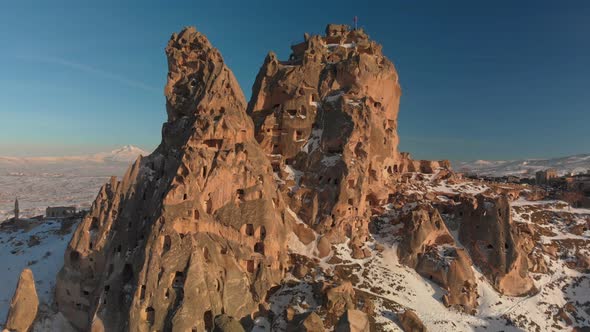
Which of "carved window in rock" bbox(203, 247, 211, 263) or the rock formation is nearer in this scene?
the rock formation

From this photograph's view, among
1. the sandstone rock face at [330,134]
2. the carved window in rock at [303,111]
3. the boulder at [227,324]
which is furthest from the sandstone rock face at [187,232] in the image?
the carved window in rock at [303,111]

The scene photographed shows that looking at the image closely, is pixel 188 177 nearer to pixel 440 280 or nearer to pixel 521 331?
pixel 440 280

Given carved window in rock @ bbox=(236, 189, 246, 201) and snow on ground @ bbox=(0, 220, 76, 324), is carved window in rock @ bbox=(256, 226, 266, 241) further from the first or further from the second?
snow on ground @ bbox=(0, 220, 76, 324)

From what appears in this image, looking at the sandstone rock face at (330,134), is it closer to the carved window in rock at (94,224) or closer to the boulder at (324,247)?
the boulder at (324,247)

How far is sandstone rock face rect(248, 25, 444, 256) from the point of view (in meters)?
41.1

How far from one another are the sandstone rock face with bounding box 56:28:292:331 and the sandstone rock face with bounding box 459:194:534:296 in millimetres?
20974

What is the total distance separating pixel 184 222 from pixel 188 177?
3.96 meters

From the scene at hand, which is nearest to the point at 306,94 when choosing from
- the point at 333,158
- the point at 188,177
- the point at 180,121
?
the point at 333,158

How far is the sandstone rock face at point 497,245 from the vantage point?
124 feet

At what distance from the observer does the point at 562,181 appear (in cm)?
6981

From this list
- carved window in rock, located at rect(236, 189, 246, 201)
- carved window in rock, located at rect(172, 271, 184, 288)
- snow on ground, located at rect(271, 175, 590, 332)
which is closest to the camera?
carved window in rock, located at rect(172, 271, 184, 288)

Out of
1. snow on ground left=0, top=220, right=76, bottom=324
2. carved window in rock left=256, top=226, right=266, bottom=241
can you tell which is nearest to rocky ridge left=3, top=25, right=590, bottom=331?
carved window in rock left=256, top=226, right=266, bottom=241

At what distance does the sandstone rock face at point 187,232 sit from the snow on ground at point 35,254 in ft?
21.0

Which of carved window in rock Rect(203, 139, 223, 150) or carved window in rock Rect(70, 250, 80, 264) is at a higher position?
carved window in rock Rect(203, 139, 223, 150)
